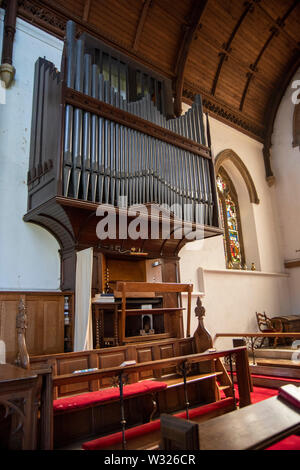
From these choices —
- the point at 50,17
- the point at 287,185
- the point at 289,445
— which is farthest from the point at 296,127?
the point at 289,445

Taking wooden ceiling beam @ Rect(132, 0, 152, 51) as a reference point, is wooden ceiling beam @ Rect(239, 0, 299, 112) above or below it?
above

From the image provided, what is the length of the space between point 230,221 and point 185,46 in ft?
15.3

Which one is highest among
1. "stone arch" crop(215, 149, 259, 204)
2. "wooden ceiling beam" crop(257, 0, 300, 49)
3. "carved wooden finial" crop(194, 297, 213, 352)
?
"wooden ceiling beam" crop(257, 0, 300, 49)

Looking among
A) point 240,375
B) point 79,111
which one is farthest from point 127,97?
point 240,375

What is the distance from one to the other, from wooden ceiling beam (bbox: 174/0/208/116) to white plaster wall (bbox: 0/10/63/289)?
11.7ft

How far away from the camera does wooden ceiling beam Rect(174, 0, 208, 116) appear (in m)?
7.96

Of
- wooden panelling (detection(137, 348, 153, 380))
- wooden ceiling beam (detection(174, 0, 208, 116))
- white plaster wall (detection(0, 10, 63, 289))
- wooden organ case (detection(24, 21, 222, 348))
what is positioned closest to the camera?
wooden panelling (detection(137, 348, 153, 380))

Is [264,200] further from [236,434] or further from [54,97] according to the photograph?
[236,434]

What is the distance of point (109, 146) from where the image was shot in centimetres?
537

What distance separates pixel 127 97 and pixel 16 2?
2.46 m

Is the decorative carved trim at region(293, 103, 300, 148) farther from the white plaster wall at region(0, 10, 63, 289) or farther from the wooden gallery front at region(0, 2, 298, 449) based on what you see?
the white plaster wall at region(0, 10, 63, 289)

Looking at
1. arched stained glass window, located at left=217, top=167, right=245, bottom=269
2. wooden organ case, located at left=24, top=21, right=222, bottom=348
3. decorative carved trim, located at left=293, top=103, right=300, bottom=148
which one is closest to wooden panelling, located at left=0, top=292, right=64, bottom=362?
wooden organ case, located at left=24, top=21, right=222, bottom=348

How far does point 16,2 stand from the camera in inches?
238

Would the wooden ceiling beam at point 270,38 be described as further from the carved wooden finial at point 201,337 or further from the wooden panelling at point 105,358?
the wooden panelling at point 105,358
